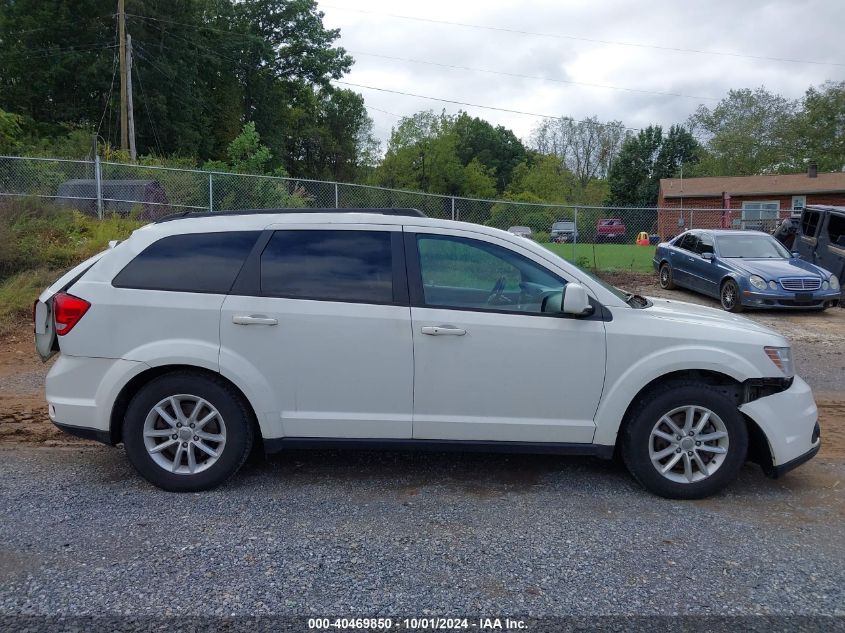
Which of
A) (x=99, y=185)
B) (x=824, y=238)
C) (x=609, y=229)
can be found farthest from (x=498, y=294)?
(x=609, y=229)

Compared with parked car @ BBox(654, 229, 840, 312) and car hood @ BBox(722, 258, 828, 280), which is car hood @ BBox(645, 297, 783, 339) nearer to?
parked car @ BBox(654, 229, 840, 312)

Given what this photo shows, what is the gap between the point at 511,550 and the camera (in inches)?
149

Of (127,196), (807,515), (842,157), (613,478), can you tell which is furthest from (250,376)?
(842,157)

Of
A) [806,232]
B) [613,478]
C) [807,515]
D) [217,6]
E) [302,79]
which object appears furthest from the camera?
[302,79]

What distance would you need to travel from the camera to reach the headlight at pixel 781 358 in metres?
4.50

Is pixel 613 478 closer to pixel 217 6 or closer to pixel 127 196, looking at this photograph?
pixel 127 196

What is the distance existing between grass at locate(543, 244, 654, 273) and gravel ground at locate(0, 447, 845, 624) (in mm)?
13395

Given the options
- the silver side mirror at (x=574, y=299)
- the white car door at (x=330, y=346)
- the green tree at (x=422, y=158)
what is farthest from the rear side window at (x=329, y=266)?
the green tree at (x=422, y=158)

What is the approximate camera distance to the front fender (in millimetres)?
4426

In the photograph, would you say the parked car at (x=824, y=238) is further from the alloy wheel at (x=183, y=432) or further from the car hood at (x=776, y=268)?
the alloy wheel at (x=183, y=432)

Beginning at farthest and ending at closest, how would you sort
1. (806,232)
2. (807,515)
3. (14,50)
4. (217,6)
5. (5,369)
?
1. (217,6)
2. (14,50)
3. (806,232)
4. (5,369)
5. (807,515)

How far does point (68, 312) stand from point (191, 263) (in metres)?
0.83

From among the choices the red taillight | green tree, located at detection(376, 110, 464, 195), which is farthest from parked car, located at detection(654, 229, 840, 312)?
A: green tree, located at detection(376, 110, 464, 195)

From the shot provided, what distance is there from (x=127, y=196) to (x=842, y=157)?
2189 inches
